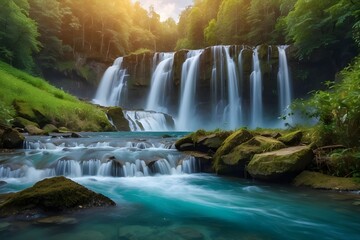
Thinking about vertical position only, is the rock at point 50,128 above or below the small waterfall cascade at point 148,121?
below

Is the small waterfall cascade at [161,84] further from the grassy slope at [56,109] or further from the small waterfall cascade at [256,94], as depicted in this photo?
the grassy slope at [56,109]

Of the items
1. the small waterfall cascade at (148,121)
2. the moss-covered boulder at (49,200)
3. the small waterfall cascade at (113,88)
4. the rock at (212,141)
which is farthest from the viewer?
the small waterfall cascade at (113,88)

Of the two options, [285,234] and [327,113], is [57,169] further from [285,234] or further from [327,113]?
[327,113]

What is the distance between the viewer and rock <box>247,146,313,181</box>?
6586 mm

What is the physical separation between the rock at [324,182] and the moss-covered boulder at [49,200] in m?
4.63

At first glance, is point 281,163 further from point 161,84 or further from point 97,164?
point 161,84

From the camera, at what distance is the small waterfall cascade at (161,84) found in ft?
94.5

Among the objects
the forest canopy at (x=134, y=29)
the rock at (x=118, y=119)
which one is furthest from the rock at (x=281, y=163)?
the rock at (x=118, y=119)

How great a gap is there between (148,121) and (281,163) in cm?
1711

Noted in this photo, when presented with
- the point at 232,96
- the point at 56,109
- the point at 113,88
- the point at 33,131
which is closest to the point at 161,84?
the point at 113,88

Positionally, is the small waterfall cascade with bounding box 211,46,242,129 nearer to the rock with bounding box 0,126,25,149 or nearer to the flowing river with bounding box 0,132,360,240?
the flowing river with bounding box 0,132,360,240

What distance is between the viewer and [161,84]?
29156mm

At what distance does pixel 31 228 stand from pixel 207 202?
3240mm

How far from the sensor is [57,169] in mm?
8133
